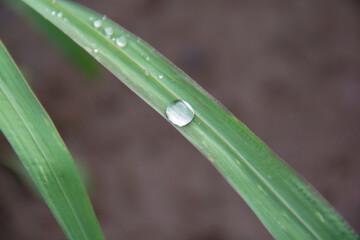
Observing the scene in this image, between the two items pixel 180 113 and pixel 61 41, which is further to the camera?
pixel 61 41

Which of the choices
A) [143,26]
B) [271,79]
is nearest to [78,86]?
[143,26]

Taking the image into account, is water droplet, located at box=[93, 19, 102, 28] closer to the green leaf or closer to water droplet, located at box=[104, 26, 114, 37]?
water droplet, located at box=[104, 26, 114, 37]

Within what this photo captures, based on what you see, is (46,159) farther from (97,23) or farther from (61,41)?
(61,41)

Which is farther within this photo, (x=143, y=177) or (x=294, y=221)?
(x=143, y=177)

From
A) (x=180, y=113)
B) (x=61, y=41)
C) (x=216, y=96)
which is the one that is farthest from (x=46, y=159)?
(x=216, y=96)

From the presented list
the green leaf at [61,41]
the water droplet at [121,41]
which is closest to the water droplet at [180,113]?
the water droplet at [121,41]

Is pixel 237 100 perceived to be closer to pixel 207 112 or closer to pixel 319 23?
pixel 319 23

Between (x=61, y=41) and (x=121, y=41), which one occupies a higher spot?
(x=61, y=41)
